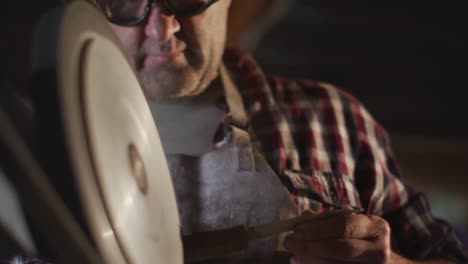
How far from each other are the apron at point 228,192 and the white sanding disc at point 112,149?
3 centimetres

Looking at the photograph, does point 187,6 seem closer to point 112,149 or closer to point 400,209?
point 112,149

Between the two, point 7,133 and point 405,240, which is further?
point 405,240

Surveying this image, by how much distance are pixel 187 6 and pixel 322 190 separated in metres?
0.21

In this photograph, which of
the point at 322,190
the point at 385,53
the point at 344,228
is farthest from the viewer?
the point at 385,53

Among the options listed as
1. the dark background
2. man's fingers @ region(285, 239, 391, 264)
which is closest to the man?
man's fingers @ region(285, 239, 391, 264)

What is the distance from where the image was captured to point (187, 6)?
1.84ft

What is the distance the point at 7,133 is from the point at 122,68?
0.50 feet

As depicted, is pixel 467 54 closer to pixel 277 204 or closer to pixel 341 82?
pixel 341 82

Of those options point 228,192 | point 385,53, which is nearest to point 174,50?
point 228,192

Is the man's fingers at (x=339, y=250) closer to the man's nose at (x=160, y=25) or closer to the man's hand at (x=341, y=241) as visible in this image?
the man's hand at (x=341, y=241)

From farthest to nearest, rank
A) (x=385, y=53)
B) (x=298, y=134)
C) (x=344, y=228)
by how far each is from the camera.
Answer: (x=385, y=53), (x=298, y=134), (x=344, y=228)

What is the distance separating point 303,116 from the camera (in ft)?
2.65

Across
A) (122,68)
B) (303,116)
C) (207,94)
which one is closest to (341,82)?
(303,116)

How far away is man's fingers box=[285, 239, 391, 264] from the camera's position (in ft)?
1.60
